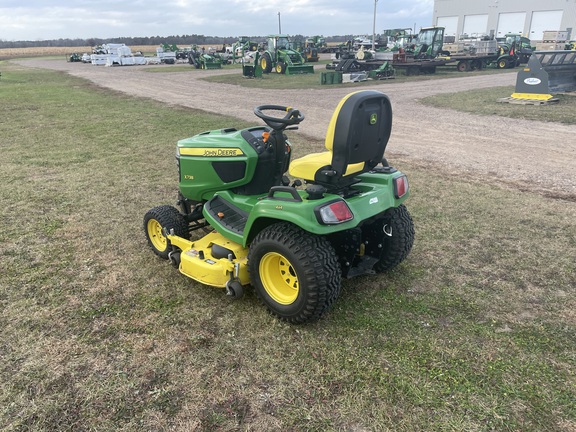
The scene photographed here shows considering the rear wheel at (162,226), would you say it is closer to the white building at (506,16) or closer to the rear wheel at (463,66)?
the rear wheel at (463,66)

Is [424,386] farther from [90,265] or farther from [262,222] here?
[90,265]

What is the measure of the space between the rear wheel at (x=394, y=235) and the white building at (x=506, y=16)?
1854 inches

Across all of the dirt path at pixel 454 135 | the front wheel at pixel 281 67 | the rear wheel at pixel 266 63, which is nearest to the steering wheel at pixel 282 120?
the dirt path at pixel 454 135

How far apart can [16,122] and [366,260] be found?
11402 millimetres

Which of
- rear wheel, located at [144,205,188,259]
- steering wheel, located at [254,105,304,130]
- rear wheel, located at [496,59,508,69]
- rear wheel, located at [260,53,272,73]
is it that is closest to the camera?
steering wheel, located at [254,105,304,130]

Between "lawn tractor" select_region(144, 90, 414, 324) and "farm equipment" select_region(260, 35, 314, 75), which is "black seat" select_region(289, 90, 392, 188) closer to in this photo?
"lawn tractor" select_region(144, 90, 414, 324)

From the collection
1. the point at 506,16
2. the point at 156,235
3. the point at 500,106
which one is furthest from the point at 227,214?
the point at 506,16

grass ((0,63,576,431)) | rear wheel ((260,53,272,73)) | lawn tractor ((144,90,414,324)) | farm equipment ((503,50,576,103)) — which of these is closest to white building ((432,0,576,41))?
rear wheel ((260,53,272,73))

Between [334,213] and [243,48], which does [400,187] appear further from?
[243,48]

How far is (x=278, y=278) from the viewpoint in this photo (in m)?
3.27

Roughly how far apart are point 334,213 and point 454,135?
296 inches

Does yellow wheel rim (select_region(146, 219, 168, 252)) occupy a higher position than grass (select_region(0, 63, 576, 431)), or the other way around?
yellow wheel rim (select_region(146, 219, 168, 252))

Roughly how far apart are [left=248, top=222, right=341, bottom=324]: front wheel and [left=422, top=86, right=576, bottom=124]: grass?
10035 millimetres

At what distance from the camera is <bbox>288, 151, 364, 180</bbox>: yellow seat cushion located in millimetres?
3082
